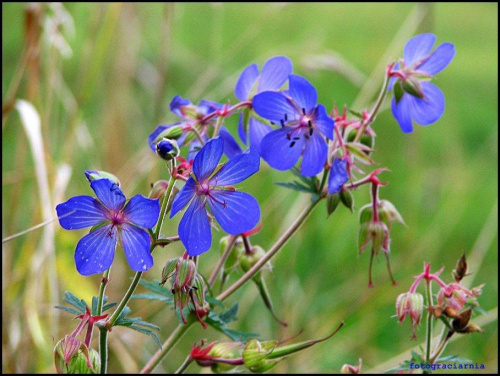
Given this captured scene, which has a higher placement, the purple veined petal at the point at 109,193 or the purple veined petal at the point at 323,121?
Result: the purple veined petal at the point at 323,121

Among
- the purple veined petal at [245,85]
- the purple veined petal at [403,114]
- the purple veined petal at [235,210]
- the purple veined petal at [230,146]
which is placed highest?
the purple veined petal at [403,114]

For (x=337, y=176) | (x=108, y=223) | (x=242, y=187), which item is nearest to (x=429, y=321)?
(x=337, y=176)

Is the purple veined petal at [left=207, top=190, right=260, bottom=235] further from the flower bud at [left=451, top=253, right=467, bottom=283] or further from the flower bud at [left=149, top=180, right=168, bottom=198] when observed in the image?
the flower bud at [left=451, top=253, right=467, bottom=283]

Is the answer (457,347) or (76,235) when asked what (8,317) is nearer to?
(76,235)

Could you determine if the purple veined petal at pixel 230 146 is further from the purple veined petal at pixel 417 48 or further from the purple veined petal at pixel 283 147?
the purple veined petal at pixel 417 48

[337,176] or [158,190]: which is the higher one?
[337,176]

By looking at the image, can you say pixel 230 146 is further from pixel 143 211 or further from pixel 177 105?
pixel 143 211

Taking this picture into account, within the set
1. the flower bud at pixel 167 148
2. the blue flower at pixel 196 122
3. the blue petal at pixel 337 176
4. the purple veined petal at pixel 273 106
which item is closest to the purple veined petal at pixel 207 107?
the blue flower at pixel 196 122
